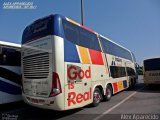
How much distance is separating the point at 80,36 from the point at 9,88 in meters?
3.90

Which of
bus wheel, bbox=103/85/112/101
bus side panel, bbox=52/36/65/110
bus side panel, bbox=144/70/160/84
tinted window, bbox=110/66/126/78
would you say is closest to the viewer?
bus side panel, bbox=52/36/65/110

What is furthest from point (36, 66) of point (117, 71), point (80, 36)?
point (117, 71)

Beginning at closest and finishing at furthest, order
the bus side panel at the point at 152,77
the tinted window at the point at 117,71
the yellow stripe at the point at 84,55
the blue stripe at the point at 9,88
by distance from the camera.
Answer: the yellow stripe at the point at 84,55
the blue stripe at the point at 9,88
the tinted window at the point at 117,71
the bus side panel at the point at 152,77

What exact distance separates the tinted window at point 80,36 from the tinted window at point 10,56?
127 inches

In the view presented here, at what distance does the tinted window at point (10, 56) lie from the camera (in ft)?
29.7

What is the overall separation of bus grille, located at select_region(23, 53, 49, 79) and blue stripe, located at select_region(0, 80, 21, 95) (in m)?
1.41

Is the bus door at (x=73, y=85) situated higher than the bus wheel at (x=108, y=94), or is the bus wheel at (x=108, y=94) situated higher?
the bus door at (x=73, y=85)

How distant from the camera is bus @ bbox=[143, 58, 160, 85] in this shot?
51.8ft

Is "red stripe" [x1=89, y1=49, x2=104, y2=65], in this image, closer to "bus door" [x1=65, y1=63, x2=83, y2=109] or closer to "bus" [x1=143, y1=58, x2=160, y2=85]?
"bus door" [x1=65, y1=63, x2=83, y2=109]

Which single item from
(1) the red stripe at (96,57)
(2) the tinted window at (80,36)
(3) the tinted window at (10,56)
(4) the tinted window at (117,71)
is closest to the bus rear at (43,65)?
(2) the tinted window at (80,36)

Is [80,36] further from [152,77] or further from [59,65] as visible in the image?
[152,77]

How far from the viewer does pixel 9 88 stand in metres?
9.31

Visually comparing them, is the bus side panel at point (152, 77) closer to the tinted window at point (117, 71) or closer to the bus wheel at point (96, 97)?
the tinted window at point (117, 71)

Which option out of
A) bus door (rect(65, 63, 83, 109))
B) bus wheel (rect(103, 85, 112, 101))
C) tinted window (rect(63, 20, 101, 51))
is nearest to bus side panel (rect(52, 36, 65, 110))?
bus door (rect(65, 63, 83, 109))
